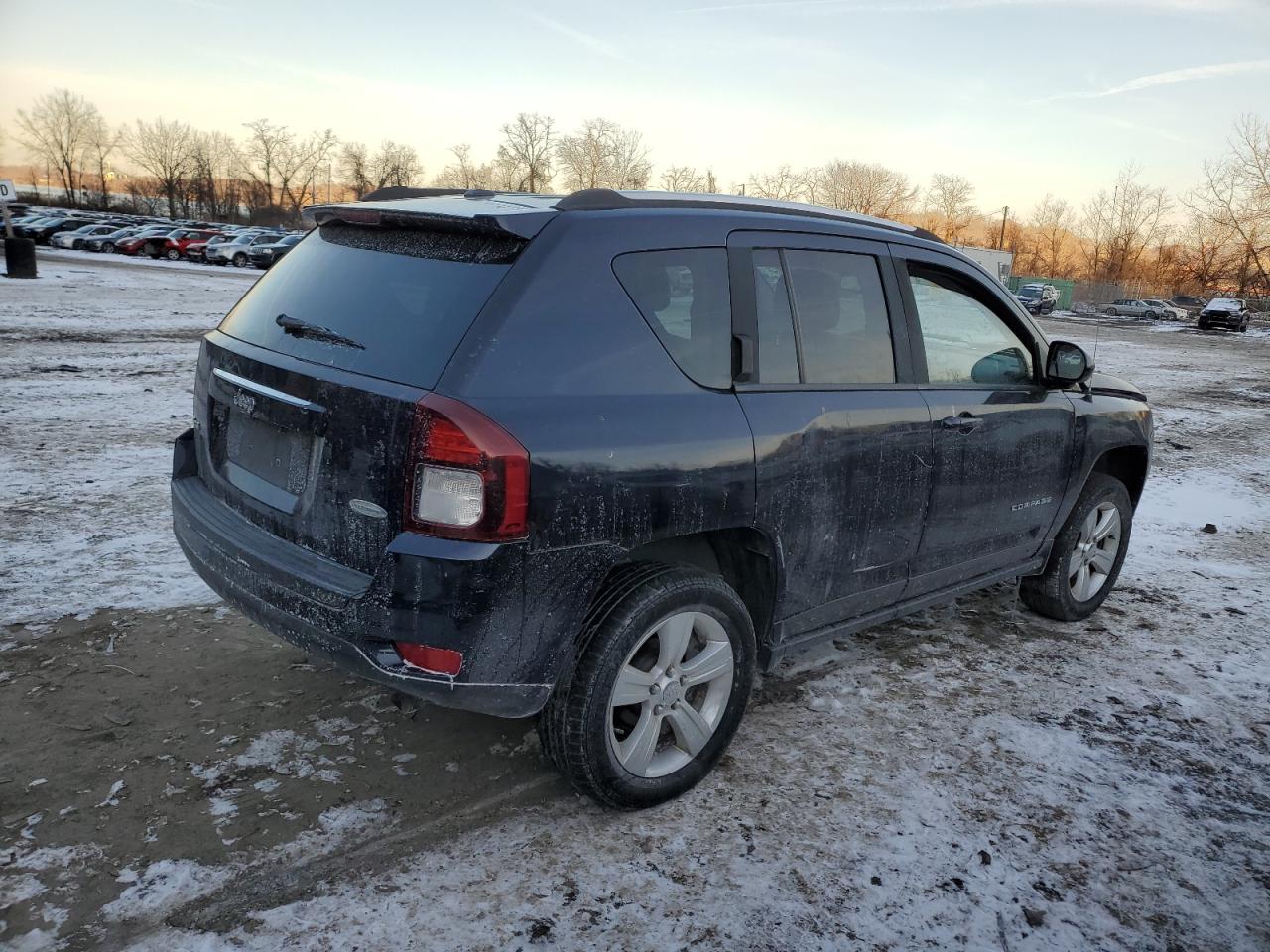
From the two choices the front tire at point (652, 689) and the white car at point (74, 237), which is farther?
the white car at point (74, 237)

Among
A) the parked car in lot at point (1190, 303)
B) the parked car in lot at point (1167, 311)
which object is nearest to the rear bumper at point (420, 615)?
the parked car in lot at point (1167, 311)

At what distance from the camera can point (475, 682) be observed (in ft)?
8.25

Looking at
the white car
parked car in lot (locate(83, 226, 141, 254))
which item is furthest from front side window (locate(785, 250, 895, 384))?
the white car

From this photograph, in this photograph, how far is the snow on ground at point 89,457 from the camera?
442 cm

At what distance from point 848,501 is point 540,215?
4.88 ft

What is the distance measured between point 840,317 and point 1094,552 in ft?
7.88

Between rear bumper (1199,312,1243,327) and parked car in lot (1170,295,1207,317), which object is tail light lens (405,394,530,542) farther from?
parked car in lot (1170,295,1207,317)

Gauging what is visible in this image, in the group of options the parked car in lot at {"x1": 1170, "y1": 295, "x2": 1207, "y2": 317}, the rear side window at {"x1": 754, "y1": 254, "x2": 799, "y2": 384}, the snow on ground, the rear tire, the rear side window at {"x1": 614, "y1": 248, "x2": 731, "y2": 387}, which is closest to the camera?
the rear side window at {"x1": 614, "y1": 248, "x2": 731, "y2": 387}

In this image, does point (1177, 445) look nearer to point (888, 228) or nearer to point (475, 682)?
point (888, 228)

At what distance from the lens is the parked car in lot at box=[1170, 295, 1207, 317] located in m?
57.8

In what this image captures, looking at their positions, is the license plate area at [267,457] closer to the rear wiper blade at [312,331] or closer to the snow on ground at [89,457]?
the rear wiper blade at [312,331]

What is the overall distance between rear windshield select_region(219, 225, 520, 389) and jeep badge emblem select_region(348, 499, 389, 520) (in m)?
0.35

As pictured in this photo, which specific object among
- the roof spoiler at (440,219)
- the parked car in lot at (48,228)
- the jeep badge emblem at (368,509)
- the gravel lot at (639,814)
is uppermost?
the parked car in lot at (48,228)

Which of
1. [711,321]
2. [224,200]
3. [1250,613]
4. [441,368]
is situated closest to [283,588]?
[441,368]
